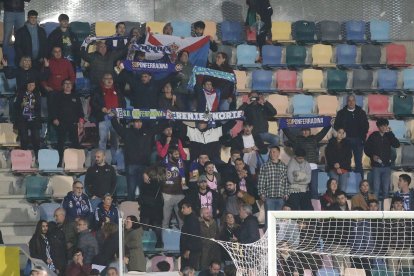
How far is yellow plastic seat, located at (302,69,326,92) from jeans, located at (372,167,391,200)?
2539 millimetres

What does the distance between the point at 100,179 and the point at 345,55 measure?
617 cm

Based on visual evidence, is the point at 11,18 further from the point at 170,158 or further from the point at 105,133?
the point at 170,158

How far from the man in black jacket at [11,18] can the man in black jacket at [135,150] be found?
2902 millimetres

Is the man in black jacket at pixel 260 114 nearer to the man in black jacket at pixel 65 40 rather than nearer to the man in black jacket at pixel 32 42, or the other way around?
the man in black jacket at pixel 65 40

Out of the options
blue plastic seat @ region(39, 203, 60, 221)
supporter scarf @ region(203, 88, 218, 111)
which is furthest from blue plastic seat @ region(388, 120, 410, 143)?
blue plastic seat @ region(39, 203, 60, 221)

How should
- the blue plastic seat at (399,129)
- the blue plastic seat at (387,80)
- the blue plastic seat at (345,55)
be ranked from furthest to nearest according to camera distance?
the blue plastic seat at (345,55) < the blue plastic seat at (387,80) < the blue plastic seat at (399,129)

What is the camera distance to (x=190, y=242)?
21.4 m

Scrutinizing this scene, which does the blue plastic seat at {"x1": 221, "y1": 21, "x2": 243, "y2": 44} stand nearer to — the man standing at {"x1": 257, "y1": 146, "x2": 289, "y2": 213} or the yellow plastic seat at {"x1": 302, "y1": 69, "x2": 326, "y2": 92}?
the yellow plastic seat at {"x1": 302, "y1": 69, "x2": 326, "y2": 92}

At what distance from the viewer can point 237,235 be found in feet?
70.5

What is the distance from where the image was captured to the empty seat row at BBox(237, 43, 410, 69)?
85.3ft

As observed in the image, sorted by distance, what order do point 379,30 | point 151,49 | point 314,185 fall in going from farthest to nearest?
point 379,30, point 151,49, point 314,185

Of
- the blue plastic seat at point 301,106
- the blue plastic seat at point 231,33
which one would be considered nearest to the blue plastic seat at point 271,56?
the blue plastic seat at point 231,33

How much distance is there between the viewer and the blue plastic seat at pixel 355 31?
27.0 meters

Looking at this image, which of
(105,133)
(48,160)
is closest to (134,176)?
(105,133)
